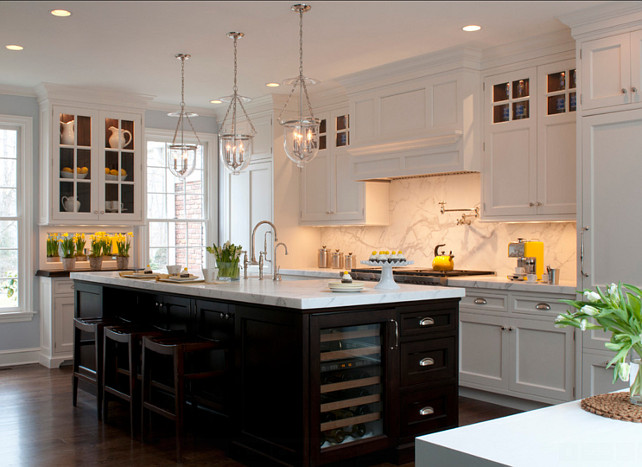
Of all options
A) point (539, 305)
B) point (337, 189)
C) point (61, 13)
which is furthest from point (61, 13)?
point (539, 305)

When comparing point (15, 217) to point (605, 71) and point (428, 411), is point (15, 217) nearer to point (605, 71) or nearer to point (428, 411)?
point (428, 411)

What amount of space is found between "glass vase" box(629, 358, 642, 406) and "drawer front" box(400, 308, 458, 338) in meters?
1.83

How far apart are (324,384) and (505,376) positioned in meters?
2.01

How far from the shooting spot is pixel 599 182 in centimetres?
421

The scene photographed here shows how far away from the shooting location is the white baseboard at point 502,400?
4.70 meters

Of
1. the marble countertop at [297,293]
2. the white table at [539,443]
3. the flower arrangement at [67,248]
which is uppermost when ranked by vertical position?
the flower arrangement at [67,248]

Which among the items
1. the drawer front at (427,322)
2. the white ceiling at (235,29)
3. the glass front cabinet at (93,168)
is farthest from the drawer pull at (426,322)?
the glass front cabinet at (93,168)

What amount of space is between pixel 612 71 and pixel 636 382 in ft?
9.90

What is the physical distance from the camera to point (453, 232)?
582 centimetres

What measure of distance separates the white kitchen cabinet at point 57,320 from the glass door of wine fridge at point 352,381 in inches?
157

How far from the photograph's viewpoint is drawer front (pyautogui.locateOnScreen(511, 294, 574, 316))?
14.5 ft

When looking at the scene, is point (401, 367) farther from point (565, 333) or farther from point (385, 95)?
point (385, 95)

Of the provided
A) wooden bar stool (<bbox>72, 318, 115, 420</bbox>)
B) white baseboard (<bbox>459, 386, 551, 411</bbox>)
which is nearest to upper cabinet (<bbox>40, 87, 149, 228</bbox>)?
wooden bar stool (<bbox>72, 318, 115, 420</bbox>)

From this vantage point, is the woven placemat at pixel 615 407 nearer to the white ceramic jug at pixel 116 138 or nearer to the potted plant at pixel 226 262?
the potted plant at pixel 226 262
